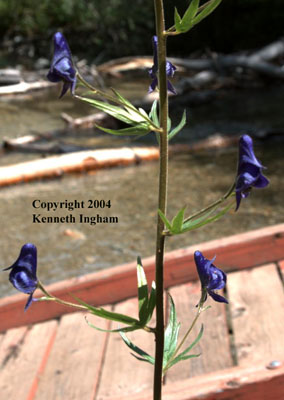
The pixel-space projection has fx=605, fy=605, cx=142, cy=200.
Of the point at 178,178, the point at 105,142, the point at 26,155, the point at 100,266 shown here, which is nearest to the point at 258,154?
the point at 178,178

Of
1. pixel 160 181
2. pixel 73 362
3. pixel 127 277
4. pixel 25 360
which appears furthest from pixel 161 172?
pixel 127 277

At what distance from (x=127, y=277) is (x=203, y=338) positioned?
2.04ft

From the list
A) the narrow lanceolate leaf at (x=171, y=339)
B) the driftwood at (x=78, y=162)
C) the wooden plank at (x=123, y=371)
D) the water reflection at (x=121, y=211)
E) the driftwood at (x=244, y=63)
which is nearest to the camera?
the narrow lanceolate leaf at (x=171, y=339)

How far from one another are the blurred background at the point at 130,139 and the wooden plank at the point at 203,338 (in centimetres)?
111

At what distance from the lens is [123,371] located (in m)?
2.44

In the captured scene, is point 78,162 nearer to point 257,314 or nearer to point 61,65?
point 257,314

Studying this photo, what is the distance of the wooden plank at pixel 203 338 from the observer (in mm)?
2344

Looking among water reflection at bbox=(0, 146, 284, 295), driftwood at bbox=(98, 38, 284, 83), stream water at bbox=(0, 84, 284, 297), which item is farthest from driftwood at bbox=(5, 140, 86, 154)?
driftwood at bbox=(98, 38, 284, 83)

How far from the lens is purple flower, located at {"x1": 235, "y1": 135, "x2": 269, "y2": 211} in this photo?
3.09 ft

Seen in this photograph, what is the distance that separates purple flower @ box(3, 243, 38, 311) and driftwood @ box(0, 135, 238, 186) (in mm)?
6306

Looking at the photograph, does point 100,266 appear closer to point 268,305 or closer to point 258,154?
point 268,305

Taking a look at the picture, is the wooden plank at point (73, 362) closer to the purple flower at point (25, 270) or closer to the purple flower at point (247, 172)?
the purple flower at point (25, 270)

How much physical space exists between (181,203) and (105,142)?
11.2 ft

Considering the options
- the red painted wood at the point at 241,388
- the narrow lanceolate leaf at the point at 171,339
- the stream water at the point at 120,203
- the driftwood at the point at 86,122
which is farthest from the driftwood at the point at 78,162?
the narrow lanceolate leaf at the point at 171,339
